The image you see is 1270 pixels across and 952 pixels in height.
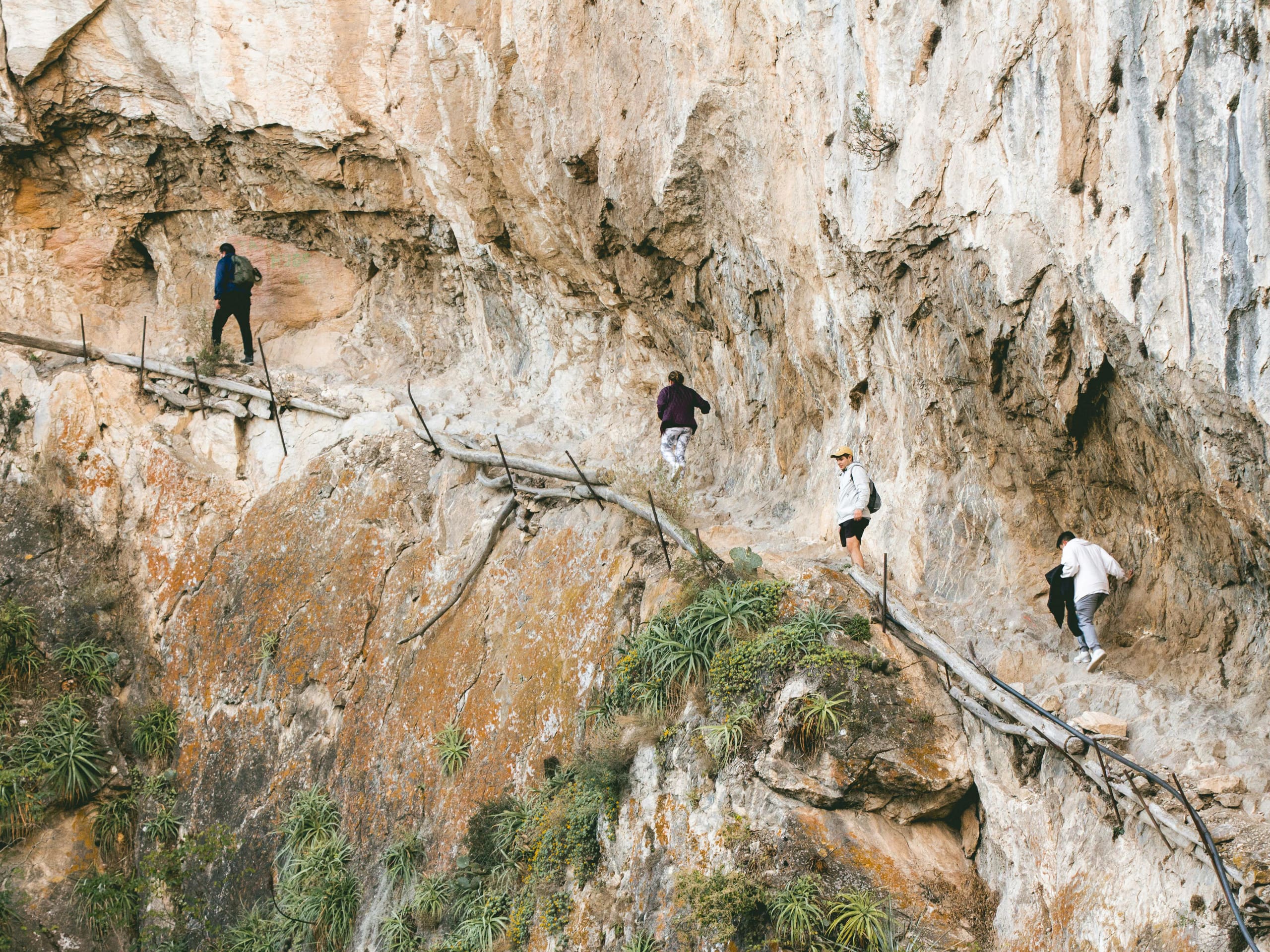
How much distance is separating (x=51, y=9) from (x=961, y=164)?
12.0 meters

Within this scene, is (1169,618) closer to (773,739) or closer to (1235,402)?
(1235,402)

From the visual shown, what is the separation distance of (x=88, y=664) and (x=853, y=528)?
30.2 ft

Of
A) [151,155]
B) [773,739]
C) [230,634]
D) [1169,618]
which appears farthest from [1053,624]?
[151,155]

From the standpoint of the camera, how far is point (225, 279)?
615 inches

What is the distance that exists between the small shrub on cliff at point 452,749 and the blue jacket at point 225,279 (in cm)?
701

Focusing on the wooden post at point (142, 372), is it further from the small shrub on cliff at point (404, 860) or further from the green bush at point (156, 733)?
the small shrub on cliff at point (404, 860)

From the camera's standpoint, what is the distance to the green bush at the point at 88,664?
551 inches

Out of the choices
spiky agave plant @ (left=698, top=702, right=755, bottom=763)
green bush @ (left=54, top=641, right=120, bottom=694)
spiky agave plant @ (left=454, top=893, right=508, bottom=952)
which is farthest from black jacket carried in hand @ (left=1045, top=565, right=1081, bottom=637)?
green bush @ (left=54, top=641, right=120, bottom=694)

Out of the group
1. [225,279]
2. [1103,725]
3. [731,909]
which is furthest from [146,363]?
[1103,725]

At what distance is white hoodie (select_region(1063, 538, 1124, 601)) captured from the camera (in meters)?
8.56

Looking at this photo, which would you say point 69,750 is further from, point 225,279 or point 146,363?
point 225,279

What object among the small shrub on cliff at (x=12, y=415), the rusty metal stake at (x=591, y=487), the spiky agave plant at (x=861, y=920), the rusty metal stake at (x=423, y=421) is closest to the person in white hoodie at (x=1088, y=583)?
the spiky agave plant at (x=861, y=920)

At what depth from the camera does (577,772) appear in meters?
10.5


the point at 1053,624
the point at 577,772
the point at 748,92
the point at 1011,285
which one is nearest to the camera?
the point at 1011,285
